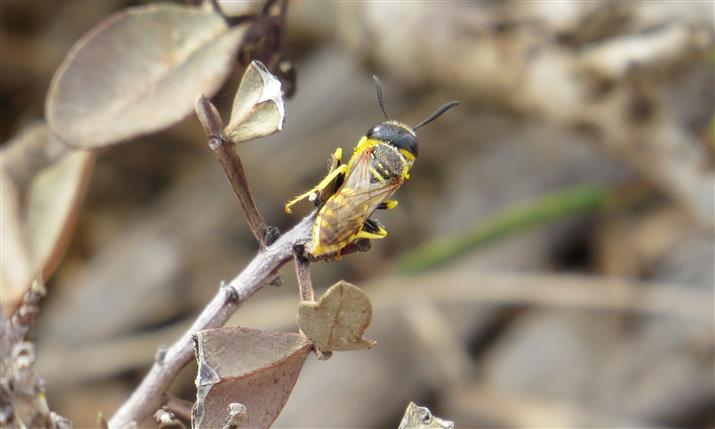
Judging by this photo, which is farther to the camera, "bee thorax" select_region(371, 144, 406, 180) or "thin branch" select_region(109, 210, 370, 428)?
"bee thorax" select_region(371, 144, 406, 180)

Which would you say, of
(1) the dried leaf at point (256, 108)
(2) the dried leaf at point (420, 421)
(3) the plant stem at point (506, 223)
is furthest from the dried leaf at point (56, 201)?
(3) the plant stem at point (506, 223)

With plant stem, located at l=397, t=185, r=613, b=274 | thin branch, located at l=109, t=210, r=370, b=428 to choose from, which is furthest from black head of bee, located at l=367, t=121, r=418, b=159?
plant stem, located at l=397, t=185, r=613, b=274

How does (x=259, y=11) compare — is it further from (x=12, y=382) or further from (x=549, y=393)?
(x=549, y=393)

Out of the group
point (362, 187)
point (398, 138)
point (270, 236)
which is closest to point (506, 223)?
point (398, 138)

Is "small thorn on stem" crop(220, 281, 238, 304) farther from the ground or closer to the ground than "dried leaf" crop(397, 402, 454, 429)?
closer to the ground

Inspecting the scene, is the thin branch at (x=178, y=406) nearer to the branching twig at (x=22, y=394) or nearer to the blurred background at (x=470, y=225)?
the branching twig at (x=22, y=394)

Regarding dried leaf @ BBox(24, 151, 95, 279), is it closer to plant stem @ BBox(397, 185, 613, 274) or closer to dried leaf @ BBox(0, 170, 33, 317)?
dried leaf @ BBox(0, 170, 33, 317)

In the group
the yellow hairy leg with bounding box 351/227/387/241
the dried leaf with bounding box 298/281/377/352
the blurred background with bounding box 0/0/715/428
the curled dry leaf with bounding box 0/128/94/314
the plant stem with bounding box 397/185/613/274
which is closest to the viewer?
the dried leaf with bounding box 298/281/377/352
